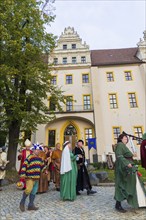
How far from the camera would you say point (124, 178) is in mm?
4430

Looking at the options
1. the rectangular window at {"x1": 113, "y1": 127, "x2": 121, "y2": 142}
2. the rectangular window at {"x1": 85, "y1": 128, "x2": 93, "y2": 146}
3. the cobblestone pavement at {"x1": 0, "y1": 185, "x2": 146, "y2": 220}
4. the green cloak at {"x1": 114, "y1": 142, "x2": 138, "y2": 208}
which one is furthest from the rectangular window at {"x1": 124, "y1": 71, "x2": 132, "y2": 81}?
the green cloak at {"x1": 114, "y1": 142, "x2": 138, "y2": 208}

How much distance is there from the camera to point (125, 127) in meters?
21.0

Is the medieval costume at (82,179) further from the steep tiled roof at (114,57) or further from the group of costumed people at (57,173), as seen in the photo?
the steep tiled roof at (114,57)

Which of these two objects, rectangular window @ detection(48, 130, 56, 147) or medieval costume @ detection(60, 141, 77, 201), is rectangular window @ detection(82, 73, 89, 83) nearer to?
rectangular window @ detection(48, 130, 56, 147)

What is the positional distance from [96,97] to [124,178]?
17890 millimetres

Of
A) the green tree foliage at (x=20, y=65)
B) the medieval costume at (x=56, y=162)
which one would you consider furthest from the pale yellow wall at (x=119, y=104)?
the medieval costume at (x=56, y=162)

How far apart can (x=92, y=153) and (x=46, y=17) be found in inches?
594

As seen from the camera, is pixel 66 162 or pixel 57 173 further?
pixel 57 173

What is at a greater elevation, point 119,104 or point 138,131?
point 119,104

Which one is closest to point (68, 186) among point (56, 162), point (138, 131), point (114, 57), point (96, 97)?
point (56, 162)

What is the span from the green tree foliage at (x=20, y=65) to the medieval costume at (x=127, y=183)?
785cm

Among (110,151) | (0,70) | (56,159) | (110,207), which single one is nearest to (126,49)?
(110,151)

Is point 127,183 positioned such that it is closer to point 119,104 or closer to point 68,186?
point 68,186

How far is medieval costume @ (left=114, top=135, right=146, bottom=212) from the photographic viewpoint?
13.9ft
